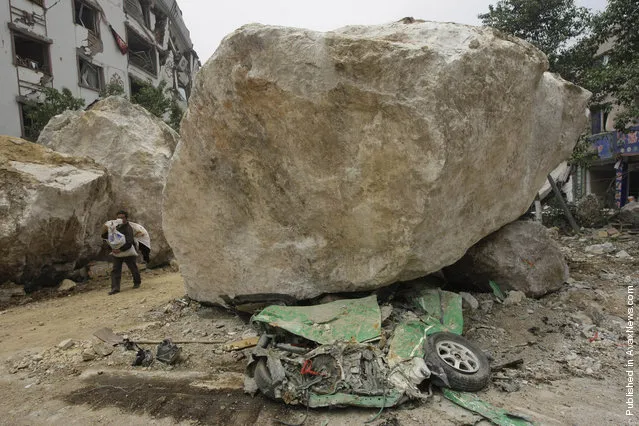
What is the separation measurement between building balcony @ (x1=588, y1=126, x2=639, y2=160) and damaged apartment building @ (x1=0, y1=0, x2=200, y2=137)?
67.7 ft

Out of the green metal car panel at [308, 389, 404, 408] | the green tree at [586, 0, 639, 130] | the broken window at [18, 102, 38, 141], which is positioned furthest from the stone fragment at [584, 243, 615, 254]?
the broken window at [18, 102, 38, 141]

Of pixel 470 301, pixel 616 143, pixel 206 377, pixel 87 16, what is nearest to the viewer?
pixel 206 377

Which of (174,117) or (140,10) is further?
→ (140,10)

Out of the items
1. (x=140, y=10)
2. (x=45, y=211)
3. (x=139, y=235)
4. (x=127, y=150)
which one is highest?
(x=140, y=10)

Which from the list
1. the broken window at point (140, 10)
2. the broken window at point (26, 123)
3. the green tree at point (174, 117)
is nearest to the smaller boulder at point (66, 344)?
the broken window at point (26, 123)

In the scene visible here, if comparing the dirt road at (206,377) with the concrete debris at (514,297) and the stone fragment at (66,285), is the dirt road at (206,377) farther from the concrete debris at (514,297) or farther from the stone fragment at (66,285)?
the stone fragment at (66,285)

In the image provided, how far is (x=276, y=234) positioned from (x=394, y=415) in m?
2.19

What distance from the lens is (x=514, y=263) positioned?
509 cm

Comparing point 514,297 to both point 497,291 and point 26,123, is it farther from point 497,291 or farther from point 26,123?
point 26,123

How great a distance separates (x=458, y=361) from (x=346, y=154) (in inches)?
79.5

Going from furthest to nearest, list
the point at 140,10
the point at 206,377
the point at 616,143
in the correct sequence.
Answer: the point at 140,10, the point at 616,143, the point at 206,377

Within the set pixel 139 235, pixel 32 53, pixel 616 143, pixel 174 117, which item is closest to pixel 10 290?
pixel 139 235

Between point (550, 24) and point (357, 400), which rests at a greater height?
point (550, 24)

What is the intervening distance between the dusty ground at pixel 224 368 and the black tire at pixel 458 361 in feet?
0.42
